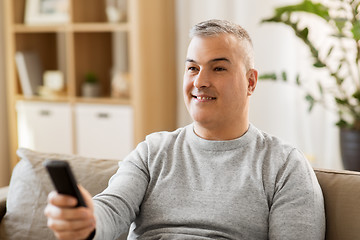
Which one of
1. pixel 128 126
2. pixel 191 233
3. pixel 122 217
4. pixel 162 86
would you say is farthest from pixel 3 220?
pixel 162 86

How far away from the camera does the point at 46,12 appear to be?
12.7ft

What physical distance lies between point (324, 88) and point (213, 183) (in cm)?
191

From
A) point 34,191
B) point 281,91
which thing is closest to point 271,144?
point 34,191

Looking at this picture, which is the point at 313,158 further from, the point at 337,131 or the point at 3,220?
the point at 3,220

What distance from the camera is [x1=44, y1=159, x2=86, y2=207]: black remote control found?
112 centimetres

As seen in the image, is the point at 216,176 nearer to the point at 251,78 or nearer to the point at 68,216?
the point at 251,78

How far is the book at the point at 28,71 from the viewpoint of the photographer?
396 cm

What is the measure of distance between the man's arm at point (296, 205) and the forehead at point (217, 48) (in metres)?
0.35

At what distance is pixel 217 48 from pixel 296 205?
49 centimetres

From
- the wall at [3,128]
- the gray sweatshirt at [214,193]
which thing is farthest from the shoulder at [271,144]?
the wall at [3,128]

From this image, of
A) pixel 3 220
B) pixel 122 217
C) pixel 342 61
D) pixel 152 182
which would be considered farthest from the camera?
pixel 342 61

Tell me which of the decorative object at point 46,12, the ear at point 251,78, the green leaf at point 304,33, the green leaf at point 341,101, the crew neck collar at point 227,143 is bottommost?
the green leaf at point 341,101

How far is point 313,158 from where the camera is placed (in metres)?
3.35

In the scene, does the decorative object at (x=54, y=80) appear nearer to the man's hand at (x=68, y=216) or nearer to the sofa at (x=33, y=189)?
the sofa at (x=33, y=189)
